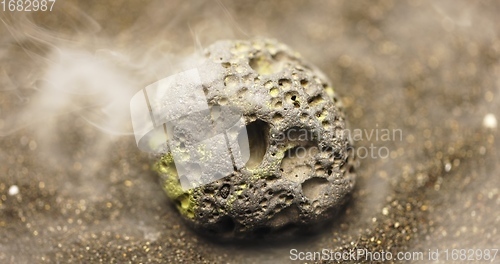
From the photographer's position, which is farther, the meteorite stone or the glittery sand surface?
the glittery sand surface

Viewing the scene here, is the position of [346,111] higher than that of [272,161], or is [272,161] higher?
[346,111]

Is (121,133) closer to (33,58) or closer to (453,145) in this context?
(33,58)

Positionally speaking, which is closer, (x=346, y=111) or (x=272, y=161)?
(x=272, y=161)

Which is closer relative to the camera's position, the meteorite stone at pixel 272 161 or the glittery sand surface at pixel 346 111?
the meteorite stone at pixel 272 161

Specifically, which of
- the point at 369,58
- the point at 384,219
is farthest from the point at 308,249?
the point at 369,58
